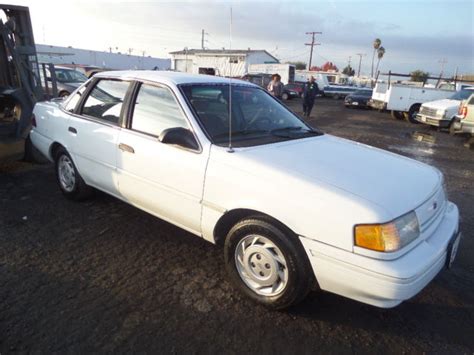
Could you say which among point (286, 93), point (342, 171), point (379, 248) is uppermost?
point (342, 171)

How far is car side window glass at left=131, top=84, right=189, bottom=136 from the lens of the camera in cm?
320

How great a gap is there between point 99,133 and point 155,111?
777mm

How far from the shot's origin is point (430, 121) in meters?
13.9

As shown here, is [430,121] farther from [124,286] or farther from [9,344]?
[9,344]

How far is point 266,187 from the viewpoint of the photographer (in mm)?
2535

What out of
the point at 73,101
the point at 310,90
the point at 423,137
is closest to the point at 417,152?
the point at 423,137

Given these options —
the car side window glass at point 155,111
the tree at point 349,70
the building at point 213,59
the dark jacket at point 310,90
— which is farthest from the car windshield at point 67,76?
the tree at point 349,70

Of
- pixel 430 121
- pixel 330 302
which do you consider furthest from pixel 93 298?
pixel 430 121

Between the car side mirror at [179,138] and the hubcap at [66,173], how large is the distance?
1967 millimetres

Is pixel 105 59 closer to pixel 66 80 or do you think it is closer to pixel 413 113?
pixel 66 80

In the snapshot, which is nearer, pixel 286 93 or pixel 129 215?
pixel 129 215

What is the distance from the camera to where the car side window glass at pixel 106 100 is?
3.70m

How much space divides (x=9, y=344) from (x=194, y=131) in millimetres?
1915

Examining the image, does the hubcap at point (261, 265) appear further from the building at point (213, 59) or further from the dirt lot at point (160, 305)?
the building at point (213, 59)
